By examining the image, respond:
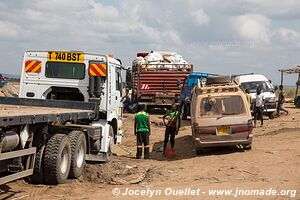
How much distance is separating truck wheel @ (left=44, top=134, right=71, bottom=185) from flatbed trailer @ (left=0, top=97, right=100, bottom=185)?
0.07 feet

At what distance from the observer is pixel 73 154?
30.7 ft

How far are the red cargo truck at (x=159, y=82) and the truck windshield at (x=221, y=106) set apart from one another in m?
13.6

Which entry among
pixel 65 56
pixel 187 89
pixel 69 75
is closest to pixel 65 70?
pixel 69 75

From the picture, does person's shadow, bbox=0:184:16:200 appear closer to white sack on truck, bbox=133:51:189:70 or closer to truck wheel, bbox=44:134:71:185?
truck wheel, bbox=44:134:71:185

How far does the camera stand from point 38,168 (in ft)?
27.7

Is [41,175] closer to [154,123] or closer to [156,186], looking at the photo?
[156,186]

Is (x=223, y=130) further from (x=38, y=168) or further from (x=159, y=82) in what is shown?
(x=159, y=82)

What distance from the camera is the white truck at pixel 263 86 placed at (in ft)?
71.2

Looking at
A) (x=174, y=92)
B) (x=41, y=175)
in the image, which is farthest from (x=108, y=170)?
(x=174, y=92)

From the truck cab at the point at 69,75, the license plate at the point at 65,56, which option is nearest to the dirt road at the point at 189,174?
the truck cab at the point at 69,75

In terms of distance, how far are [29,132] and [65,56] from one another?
407 centimetres

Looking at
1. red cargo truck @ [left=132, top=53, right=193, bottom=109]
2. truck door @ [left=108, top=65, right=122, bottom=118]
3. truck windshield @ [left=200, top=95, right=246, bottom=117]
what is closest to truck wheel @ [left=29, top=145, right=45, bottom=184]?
truck door @ [left=108, top=65, right=122, bottom=118]

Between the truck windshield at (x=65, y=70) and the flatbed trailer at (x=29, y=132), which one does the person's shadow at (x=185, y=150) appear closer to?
the truck windshield at (x=65, y=70)

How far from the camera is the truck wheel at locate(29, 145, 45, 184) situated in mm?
8422
